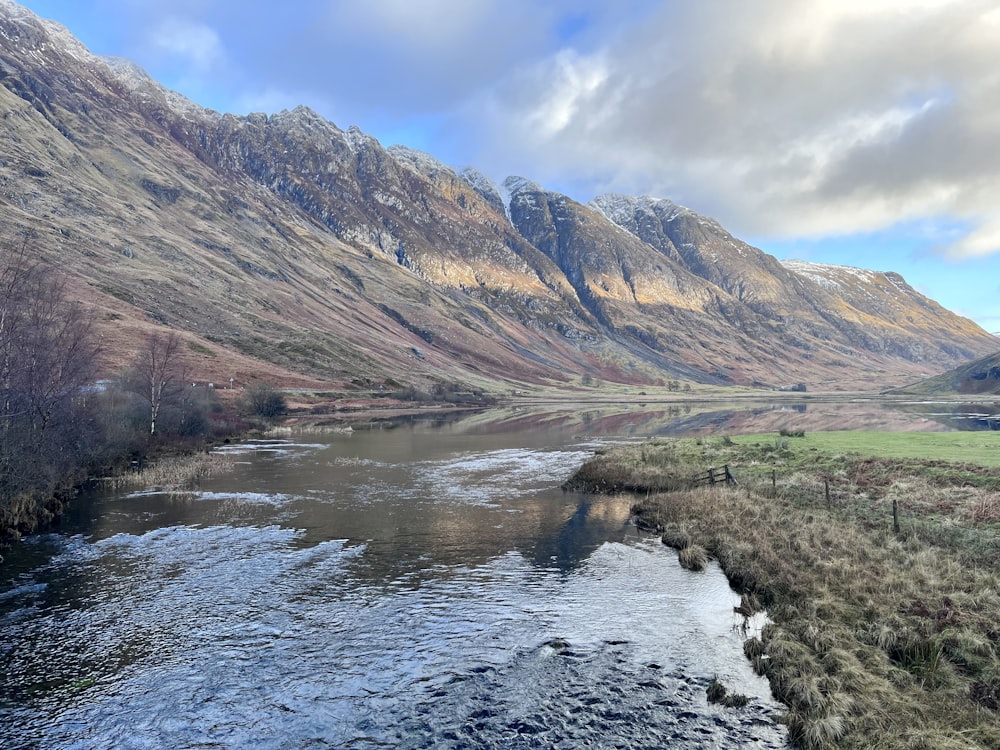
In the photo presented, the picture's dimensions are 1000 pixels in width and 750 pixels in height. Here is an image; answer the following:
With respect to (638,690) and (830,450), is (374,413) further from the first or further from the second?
(638,690)

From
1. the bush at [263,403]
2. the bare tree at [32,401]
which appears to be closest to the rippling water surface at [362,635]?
the bare tree at [32,401]

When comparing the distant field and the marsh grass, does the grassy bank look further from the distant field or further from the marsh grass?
the marsh grass

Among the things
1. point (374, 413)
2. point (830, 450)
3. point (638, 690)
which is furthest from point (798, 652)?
point (374, 413)

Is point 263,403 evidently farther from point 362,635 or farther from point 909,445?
point 909,445

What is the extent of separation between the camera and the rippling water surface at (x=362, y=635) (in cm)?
1372

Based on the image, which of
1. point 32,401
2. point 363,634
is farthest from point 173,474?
point 363,634

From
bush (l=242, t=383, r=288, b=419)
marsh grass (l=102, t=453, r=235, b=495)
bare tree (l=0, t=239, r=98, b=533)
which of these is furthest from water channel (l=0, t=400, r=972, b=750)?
bush (l=242, t=383, r=288, b=419)

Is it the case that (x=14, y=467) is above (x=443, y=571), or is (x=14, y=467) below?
above

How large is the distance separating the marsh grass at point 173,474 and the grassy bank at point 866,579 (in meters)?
31.8

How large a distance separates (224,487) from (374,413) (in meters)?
78.0

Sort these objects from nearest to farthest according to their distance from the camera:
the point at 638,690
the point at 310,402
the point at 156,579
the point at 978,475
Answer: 1. the point at 638,690
2. the point at 156,579
3. the point at 978,475
4. the point at 310,402

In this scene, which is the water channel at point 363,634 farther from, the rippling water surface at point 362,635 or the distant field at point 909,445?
the distant field at point 909,445

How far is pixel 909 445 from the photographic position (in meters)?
48.0

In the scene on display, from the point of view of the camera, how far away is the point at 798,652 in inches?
634
